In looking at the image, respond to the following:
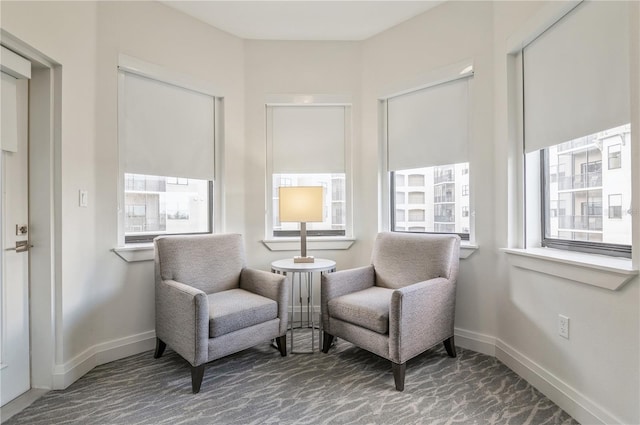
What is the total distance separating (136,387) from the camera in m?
2.01

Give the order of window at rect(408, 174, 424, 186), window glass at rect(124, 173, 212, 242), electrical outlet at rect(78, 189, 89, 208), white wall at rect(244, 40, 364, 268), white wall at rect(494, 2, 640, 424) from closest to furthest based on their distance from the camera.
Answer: white wall at rect(494, 2, 640, 424), electrical outlet at rect(78, 189, 89, 208), window glass at rect(124, 173, 212, 242), window at rect(408, 174, 424, 186), white wall at rect(244, 40, 364, 268)

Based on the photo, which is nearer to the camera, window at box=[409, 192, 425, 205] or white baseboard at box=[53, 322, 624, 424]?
white baseboard at box=[53, 322, 624, 424]

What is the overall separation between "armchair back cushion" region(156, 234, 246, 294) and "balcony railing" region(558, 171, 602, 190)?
92.5 inches

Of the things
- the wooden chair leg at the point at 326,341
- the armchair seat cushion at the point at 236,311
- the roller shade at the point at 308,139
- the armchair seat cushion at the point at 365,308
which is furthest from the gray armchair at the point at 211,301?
the roller shade at the point at 308,139

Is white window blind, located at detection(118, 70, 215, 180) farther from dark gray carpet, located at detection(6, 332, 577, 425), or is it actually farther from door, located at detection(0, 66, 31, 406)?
dark gray carpet, located at detection(6, 332, 577, 425)

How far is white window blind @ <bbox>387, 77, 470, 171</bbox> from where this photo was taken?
8.62 ft

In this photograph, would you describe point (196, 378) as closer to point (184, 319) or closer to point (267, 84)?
point (184, 319)

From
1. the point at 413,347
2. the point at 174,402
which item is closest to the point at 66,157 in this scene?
the point at 174,402

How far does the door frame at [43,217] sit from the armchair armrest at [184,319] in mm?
609

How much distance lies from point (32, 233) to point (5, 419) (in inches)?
39.2

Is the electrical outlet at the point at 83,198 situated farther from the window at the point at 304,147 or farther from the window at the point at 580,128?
the window at the point at 580,128

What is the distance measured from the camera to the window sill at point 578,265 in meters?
1.49

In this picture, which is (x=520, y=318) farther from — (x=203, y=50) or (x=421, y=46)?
(x=203, y=50)

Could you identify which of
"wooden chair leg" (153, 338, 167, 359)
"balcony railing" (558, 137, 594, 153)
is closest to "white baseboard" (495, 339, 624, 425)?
"balcony railing" (558, 137, 594, 153)
